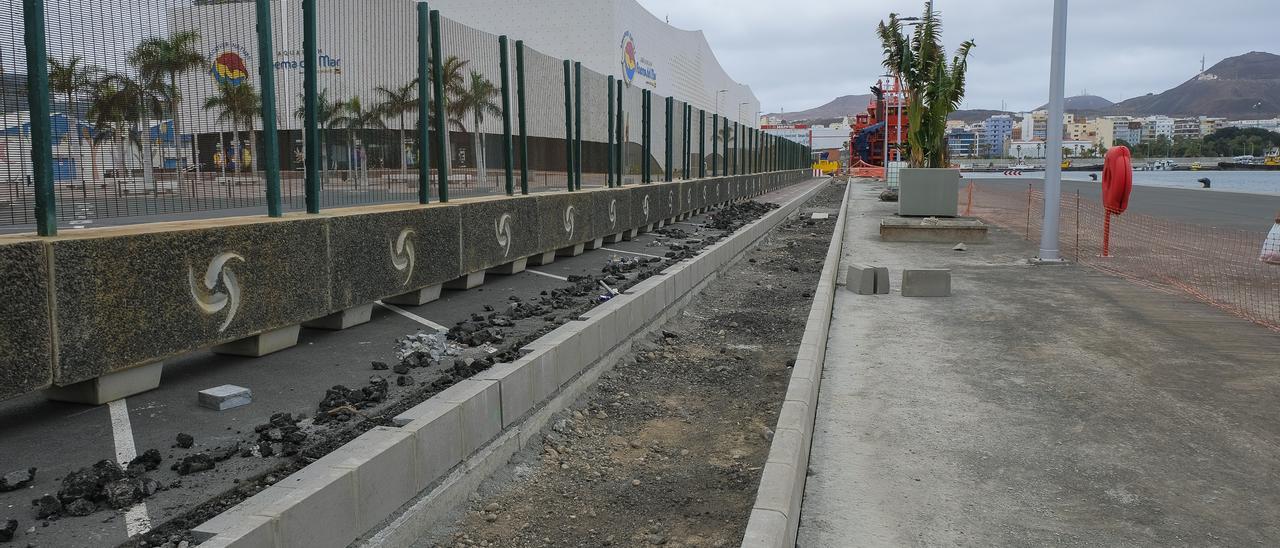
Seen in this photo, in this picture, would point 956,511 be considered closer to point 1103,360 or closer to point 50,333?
point 1103,360

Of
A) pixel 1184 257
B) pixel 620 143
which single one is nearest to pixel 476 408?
pixel 620 143

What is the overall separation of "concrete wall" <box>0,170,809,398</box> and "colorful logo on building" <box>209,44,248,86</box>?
1.05 metres

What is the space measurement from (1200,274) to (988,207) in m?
21.1

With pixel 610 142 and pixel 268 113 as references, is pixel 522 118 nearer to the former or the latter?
pixel 610 142

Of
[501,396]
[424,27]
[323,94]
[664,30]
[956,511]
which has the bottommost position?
[956,511]

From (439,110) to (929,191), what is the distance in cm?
1427

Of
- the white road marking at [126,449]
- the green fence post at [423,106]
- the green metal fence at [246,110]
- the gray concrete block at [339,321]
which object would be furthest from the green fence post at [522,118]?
the white road marking at [126,449]

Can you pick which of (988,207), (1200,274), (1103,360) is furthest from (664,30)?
(1103,360)

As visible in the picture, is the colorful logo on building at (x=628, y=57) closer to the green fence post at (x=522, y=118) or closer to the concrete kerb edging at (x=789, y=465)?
the green fence post at (x=522, y=118)

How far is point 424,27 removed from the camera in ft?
30.2

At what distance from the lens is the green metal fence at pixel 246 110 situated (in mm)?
5090

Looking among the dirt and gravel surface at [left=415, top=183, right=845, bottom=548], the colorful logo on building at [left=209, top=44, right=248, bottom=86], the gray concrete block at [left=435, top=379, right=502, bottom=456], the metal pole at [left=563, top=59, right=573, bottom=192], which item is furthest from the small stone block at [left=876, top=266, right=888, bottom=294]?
the colorful logo on building at [left=209, top=44, right=248, bottom=86]

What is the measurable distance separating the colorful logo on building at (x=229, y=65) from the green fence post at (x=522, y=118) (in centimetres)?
541

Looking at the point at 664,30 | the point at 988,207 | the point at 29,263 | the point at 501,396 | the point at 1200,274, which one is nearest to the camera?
the point at 29,263
